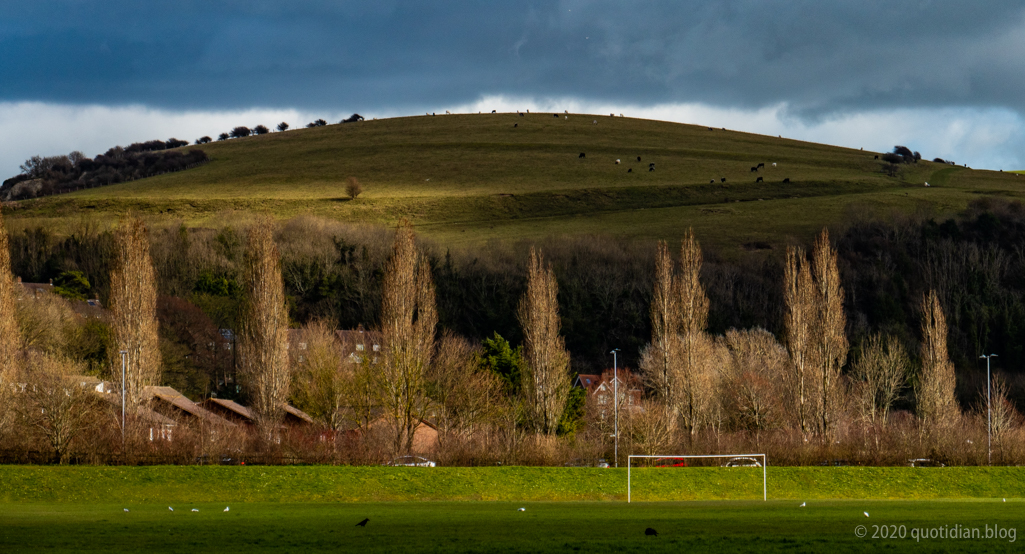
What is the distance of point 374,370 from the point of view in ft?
231

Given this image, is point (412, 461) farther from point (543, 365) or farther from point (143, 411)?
point (143, 411)

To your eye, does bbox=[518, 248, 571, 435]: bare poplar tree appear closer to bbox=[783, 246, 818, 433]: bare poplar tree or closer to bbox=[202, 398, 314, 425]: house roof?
bbox=[783, 246, 818, 433]: bare poplar tree

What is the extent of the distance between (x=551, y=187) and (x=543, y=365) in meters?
92.0

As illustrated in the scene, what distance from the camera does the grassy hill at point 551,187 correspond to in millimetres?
147750

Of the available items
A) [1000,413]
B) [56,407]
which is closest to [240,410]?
[56,407]

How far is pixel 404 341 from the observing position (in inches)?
2589

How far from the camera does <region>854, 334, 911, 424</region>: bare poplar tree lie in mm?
91250

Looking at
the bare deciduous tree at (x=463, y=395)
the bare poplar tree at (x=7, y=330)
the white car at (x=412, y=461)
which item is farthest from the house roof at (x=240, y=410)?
the bare poplar tree at (x=7, y=330)

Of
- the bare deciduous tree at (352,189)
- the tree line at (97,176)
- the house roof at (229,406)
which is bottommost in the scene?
the house roof at (229,406)

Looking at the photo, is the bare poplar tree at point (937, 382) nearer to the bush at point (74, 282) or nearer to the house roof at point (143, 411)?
the house roof at point (143, 411)

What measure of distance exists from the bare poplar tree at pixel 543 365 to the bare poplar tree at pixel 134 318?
2506cm

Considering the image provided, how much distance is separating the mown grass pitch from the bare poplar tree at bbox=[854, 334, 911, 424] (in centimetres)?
5313

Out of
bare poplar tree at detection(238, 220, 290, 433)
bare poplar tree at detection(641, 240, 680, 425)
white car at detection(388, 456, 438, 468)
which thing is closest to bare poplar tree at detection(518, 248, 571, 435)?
bare poplar tree at detection(641, 240, 680, 425)

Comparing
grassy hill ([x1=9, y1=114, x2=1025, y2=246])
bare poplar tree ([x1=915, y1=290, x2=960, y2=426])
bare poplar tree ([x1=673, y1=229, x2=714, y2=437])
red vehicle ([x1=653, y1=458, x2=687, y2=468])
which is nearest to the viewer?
red vehicle ([x1=653, y1=458, x2=687, y2=468])
